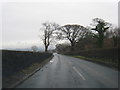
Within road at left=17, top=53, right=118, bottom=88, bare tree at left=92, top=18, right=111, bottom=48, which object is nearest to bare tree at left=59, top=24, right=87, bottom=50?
bare tree at left=92, top=18, right=111, bottom=48

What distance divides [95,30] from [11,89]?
44123 millimetres

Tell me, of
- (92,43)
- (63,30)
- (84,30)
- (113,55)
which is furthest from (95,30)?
(113,55)

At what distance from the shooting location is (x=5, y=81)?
8375 mm

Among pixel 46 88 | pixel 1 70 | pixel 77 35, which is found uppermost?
pixel 77 35

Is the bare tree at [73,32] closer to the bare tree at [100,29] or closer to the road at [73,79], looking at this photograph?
the bare tree at [100,29]

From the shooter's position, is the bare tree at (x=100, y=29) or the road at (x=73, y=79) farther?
the bare tree at (x=100, y=29)

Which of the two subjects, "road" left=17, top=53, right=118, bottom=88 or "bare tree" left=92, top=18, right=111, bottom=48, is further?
"bare tree" left=92, top=18, right=111, bottom=48

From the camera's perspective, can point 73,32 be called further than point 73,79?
Yes

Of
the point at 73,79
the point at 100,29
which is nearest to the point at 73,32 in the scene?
the point at 100,29

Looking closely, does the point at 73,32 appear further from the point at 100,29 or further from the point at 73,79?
the point at 73,79

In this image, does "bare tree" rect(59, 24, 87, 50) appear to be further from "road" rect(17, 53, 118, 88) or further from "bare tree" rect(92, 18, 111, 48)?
"road" rect(17, 53, 118, 88)

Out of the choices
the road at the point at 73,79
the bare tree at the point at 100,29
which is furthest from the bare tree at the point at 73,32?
the road at the point at 73,79

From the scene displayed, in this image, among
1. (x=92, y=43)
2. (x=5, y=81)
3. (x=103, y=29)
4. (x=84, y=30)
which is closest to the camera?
(x=5, y=81)

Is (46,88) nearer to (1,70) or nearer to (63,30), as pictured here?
(1,70)
